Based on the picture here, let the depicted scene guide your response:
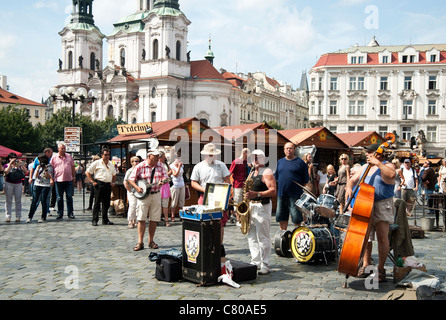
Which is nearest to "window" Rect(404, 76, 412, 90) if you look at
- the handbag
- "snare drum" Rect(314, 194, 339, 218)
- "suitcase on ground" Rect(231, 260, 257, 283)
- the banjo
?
the handbag

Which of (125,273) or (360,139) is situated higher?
(360,139)

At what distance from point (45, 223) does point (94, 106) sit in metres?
78.3

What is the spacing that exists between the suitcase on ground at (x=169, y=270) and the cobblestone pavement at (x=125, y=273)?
0.11 meters

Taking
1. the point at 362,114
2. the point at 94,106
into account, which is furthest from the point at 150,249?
the point at 94,106

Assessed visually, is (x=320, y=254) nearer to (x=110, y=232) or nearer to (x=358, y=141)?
(x=110, y=232)

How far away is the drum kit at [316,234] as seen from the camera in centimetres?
696

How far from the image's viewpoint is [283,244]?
7.61 meters

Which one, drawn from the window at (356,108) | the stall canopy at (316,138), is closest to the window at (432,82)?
the window at (356,108)

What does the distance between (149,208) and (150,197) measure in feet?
0.76

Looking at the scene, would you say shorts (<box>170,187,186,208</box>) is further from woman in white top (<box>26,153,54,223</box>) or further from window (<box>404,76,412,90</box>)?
window (<box>404,76,412,90</box>)

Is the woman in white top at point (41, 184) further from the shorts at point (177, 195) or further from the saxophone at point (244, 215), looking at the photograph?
the saxophone at point (244, 215)

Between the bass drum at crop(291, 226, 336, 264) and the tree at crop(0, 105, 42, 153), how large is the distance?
186 feet

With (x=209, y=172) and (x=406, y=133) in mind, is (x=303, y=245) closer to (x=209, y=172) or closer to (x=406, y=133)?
(x=209, y=172)

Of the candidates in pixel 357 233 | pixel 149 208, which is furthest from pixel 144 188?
pixel 357 233
